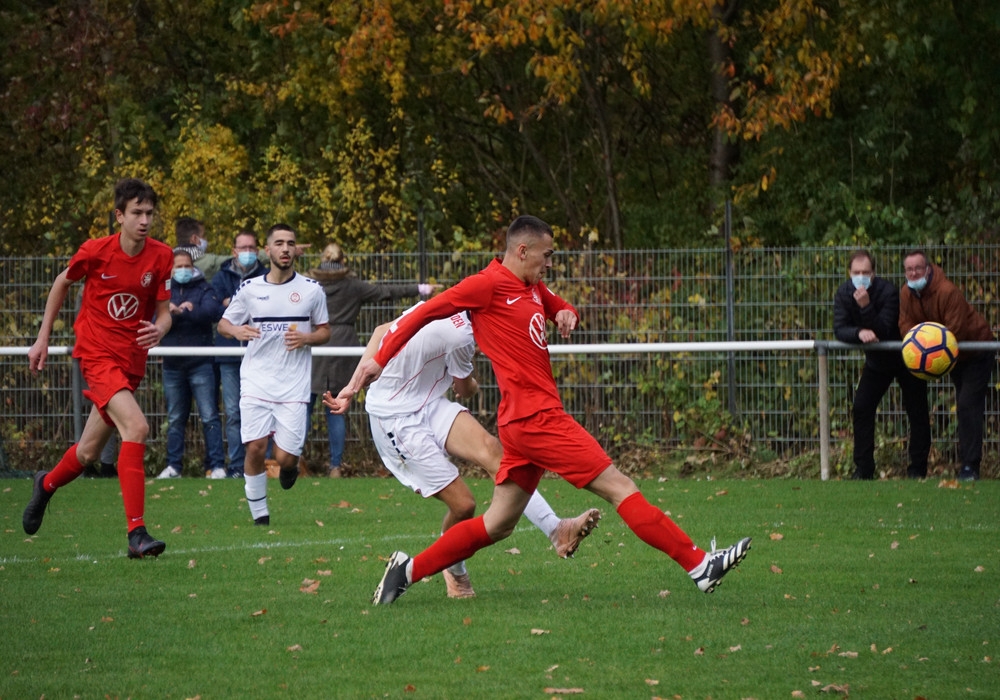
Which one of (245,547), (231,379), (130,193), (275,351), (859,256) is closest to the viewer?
(130,193)

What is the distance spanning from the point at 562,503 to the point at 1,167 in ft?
49.9

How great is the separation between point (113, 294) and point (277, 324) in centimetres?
181

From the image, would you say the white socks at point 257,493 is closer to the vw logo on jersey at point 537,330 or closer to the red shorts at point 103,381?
the red shorts at point 103,381

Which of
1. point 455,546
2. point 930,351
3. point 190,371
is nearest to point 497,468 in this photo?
point 455,546

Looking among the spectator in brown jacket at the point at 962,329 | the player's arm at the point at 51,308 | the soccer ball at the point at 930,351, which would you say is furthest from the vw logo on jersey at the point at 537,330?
the spectator in brown jacket at the point at 962,329

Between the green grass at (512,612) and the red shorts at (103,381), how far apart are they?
966mm

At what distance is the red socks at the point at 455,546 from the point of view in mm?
7086

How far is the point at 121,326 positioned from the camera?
30.1ft

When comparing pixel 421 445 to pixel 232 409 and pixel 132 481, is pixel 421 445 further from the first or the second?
pixel 232 409

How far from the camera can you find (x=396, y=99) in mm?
20562

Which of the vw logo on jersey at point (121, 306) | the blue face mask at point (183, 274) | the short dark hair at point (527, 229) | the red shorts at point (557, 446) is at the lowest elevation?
the red shorts at point (557, 446)

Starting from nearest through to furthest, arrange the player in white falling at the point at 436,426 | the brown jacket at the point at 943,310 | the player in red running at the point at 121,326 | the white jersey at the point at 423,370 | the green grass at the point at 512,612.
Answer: the green grass at the point at 512,612 < the player in white falling at the point at 436,426 < the white jersey at the point at 423,370 < the player in red running at the point at 121,326 < the brown jacket at the point at 943,310

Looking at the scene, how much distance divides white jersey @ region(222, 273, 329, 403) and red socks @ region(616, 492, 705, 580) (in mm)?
4314

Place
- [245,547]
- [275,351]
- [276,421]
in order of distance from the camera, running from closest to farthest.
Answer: [245,547], [276,421], [275,351]
